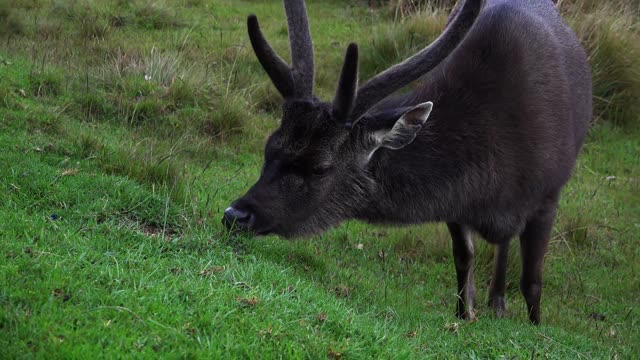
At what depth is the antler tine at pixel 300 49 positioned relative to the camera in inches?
193

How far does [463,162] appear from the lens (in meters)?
5.00

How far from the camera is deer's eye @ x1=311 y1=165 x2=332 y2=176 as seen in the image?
4.77m

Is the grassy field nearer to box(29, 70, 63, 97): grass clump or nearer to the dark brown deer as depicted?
box(29, 70, 63, 97): grass clump

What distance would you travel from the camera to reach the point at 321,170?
15.7 ft

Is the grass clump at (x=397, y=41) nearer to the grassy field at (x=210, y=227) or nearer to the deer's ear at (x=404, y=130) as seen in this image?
the grassy field at (x=210, y=227)

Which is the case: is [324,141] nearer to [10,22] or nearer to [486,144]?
[486,144]

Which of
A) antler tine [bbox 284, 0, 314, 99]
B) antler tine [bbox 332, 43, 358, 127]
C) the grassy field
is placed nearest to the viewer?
the grassy field

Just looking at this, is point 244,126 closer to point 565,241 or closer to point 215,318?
point 565,241

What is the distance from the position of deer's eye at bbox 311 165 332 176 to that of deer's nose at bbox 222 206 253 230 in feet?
1.58

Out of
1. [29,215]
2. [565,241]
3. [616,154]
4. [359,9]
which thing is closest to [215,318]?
[29,215]

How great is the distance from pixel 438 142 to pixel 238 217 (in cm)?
136

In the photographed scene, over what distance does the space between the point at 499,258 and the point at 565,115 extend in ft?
4.17

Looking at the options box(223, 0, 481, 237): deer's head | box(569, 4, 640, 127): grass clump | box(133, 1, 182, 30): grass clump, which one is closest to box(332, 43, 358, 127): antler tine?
box(223, 0, 481, 237): deer's head

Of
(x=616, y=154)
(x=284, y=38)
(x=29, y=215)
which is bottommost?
(x=616, y=154)
